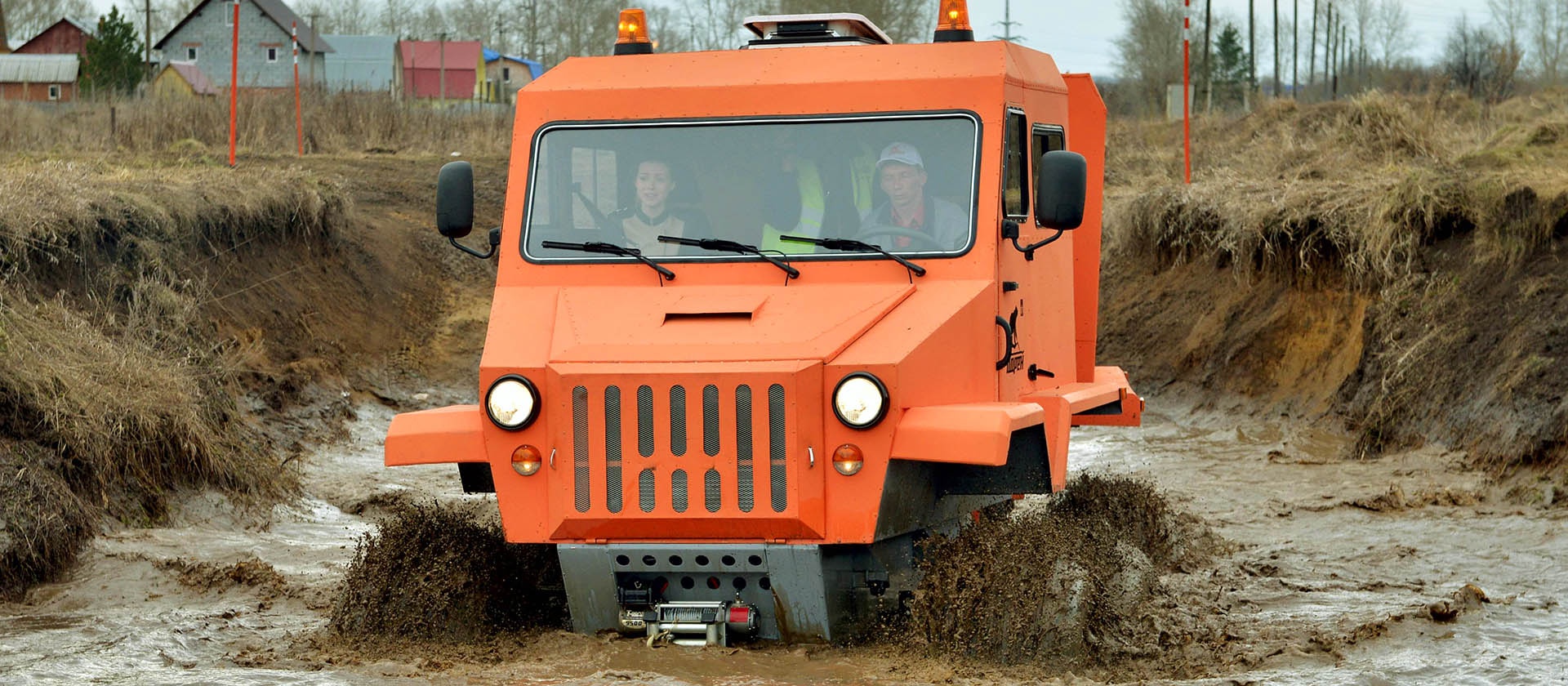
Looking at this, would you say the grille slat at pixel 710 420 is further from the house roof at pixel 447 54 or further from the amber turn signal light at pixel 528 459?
the house roof at pixel 447 54

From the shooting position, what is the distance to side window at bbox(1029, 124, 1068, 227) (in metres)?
8.05

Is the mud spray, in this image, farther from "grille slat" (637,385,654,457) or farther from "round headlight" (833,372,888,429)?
"grille slat" (637,385,654,457)

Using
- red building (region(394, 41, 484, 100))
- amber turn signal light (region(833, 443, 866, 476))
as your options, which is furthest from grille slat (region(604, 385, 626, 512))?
red building (region(394, 41, 484, 100))

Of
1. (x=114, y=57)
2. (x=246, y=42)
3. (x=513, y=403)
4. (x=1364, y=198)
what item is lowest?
(x=513, y=403)

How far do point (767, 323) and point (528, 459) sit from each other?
106 centimetres

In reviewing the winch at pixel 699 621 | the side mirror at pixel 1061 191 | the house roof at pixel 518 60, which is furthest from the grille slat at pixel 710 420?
the house roof at pixel 518 60

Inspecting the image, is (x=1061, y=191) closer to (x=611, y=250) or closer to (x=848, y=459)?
(x=848, y=459)

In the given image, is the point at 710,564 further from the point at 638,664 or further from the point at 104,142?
the point at 104,142

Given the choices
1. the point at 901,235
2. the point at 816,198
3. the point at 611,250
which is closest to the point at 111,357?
the point at 611,250

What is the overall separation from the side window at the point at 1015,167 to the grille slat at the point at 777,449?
5.43 feet

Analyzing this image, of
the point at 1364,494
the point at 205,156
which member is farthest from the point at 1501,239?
the point at 205,156

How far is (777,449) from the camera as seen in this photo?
6.37m

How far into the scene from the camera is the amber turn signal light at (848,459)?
639cm

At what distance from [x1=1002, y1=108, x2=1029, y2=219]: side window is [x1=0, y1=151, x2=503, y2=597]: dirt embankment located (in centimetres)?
501
